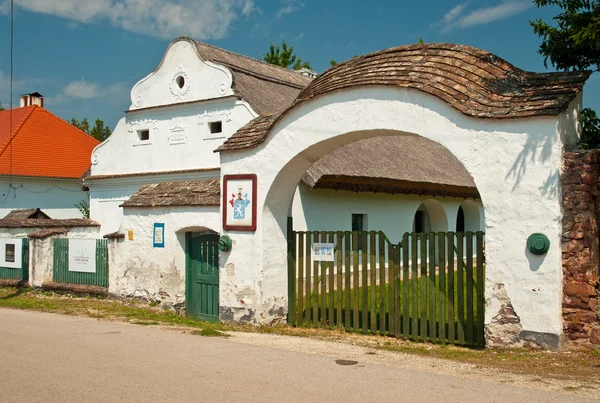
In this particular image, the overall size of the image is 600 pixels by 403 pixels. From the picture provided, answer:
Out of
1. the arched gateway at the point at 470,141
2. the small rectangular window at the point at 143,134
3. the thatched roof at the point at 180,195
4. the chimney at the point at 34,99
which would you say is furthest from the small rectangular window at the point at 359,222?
the chimney at the point at 34,99

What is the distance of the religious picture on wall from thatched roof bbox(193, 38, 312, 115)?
18.7 feet

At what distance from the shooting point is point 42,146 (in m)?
27.3

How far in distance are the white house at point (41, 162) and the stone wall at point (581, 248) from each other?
19.3 m

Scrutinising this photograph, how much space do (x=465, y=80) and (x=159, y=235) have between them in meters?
6.90

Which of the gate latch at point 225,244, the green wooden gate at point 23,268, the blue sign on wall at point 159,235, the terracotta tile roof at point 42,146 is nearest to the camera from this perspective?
the gate latch at point 225,244

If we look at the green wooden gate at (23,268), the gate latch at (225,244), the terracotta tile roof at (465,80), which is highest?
the terracotta tile roof at (465,80)

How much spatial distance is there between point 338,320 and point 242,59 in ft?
38.8

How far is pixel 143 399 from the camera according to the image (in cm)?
596

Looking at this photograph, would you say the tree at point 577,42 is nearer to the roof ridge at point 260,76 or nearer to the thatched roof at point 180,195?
the thatched roof at point 180,195

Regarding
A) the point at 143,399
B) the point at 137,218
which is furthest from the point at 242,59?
the point at 143,399

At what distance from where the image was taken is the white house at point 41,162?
24.7 m

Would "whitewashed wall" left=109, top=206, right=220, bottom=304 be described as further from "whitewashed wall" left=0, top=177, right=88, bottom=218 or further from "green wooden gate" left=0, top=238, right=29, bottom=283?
"whitewashed wall" left=0, top=177, right=88, bottom=218

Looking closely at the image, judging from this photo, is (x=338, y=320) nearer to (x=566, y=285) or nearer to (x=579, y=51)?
(x=566, y=285)

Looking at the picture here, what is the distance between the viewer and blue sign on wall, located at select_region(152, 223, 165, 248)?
41.6ft
